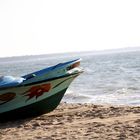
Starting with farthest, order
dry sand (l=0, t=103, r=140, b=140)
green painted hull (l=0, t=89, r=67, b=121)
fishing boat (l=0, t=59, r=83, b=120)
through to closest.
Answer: green painted hull (l=0, t=89, r=67, b=121) < fishing boat (l=0, t=59, r=83, b=120) < dry sand (l=0, t=103, r=140, b=140)

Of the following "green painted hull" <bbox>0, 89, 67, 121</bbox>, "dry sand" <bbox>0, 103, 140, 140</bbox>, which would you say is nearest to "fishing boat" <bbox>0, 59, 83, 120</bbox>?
"green painted hull" <bbox>0, 89, 67, 121</bbox>

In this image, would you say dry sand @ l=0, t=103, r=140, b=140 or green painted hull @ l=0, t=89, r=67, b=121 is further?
green painted hull @ l=0, t=89, r=67, b=121

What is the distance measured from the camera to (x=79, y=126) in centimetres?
898

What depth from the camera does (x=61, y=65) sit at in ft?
34.3

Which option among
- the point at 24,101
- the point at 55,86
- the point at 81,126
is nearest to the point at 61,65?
the point at 55,86

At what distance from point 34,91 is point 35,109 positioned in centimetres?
52

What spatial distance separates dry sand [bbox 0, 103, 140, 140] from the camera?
26.3ft

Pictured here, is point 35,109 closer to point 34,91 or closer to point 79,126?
point 34,91

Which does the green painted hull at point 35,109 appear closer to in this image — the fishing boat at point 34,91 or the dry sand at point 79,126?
the fishing boat at point 34,91

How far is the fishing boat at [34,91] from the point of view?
9.96 meters

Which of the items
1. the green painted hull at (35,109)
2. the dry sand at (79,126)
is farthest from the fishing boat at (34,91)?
the dry sand at (79,126)

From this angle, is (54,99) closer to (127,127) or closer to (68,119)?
(68,119)

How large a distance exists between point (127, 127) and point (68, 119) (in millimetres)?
1945

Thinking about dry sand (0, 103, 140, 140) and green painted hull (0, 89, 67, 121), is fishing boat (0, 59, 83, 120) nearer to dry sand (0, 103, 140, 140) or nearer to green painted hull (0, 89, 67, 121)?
green painted hull (0, 89, 67, 121)
